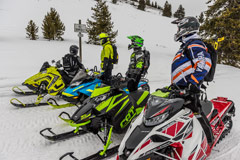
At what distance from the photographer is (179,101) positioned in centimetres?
196

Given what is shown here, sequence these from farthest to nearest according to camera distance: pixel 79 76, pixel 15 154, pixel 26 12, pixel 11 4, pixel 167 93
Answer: pixel 11 4, pixel 26 12, pixel 79 76, pixel 15 154, pixel 167 93

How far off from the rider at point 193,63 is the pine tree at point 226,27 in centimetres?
1271

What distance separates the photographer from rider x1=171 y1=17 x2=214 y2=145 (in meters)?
2.16

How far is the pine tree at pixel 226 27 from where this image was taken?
1278 centimetres

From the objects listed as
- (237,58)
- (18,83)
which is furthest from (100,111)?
(237,58)

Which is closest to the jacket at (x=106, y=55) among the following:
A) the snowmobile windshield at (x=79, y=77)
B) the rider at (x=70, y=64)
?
the snowmobile windshield at (x=79, y=77)

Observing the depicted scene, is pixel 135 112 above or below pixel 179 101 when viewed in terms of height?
Result: below

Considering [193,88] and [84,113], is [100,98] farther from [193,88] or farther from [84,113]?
[193,88]

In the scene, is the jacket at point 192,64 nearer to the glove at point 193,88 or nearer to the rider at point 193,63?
the rider at point 193,63

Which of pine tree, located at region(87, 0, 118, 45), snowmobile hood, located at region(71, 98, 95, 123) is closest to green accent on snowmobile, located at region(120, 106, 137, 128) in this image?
snowmobile hood, located at region(71, 98, 95, 123)

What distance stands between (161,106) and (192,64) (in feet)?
2.66

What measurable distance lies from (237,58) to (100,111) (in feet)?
Answer: 46.9

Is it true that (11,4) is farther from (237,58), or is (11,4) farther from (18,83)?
(237,58)

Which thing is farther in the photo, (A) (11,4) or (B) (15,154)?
(A) (11,4)
